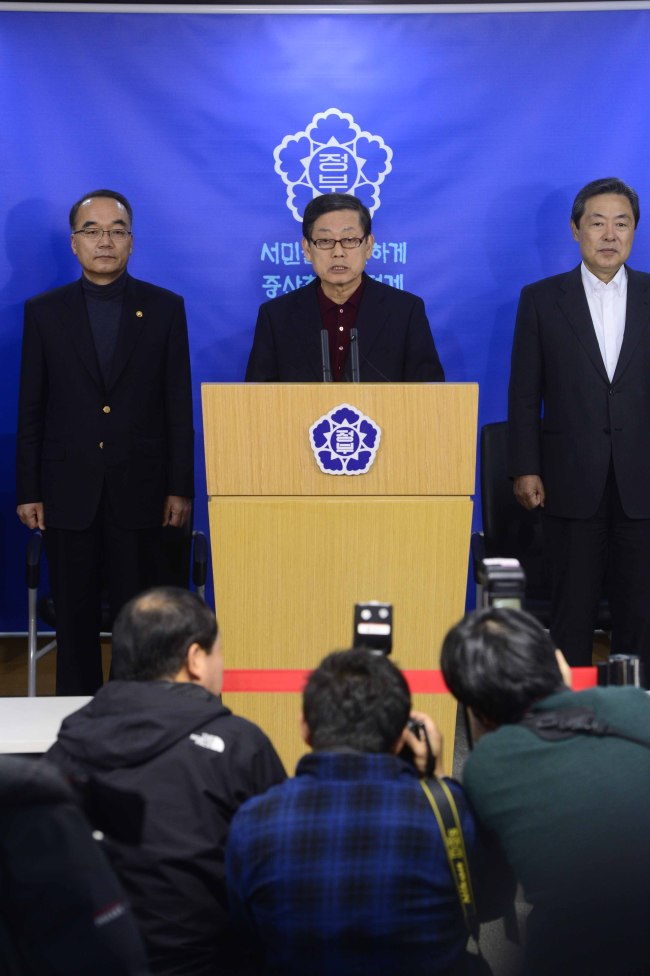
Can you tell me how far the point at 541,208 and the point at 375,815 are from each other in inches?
151

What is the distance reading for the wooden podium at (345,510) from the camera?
9.75 ft

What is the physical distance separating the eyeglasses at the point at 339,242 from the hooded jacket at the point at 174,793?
2416 mm

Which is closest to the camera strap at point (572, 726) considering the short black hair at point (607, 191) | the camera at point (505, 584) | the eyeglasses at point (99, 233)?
the camera at point (505, 584)

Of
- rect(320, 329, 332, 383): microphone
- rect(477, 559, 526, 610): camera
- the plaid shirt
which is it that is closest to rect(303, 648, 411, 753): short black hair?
the plaid shirt

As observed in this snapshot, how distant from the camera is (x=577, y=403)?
419cm

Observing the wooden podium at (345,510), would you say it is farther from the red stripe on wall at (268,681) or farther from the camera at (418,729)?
the camera at (418,729)

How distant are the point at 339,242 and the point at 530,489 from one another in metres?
1.02

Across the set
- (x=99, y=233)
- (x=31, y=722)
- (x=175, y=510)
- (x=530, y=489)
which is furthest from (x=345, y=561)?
(x=99, y=233)

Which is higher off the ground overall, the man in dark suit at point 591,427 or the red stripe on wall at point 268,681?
the man in dark suit at point 591,427

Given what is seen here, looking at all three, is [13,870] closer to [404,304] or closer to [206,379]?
[404,304]

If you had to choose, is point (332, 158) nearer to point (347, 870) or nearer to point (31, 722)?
point (31, 722)

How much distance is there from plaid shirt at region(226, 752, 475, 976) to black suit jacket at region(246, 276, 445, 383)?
8.06 ft

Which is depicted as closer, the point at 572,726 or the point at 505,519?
the point at 572,726

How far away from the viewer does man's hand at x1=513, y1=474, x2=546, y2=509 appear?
4.20 m
